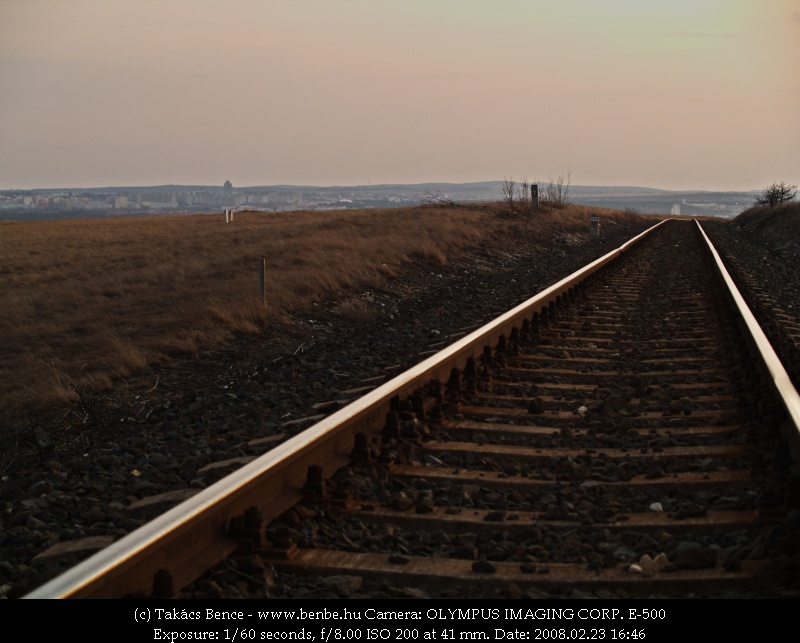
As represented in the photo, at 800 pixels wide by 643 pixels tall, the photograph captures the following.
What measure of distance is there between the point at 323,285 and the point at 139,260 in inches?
381

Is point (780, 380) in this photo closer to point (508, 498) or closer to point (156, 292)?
point (508, 498)

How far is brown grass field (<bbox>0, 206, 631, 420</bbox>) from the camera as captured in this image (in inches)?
416

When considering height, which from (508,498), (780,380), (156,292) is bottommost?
(508,498)

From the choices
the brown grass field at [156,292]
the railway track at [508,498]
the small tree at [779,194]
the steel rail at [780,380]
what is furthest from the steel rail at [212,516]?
the small tree at [779,194]

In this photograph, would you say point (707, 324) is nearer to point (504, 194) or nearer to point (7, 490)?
point (7, 490)

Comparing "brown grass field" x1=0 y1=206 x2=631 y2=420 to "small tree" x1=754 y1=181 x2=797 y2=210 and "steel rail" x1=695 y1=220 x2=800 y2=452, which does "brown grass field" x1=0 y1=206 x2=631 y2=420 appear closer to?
"steel rail" x1=695 y1=220 x2=800 y2=452

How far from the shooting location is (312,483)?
15.0 feet

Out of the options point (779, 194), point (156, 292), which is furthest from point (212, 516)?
point (779, 194)

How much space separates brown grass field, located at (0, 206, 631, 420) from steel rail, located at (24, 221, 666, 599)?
466 centimetres

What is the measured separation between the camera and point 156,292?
16.1 meters

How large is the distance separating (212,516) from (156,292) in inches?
502

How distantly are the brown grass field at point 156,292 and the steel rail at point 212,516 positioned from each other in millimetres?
4659
